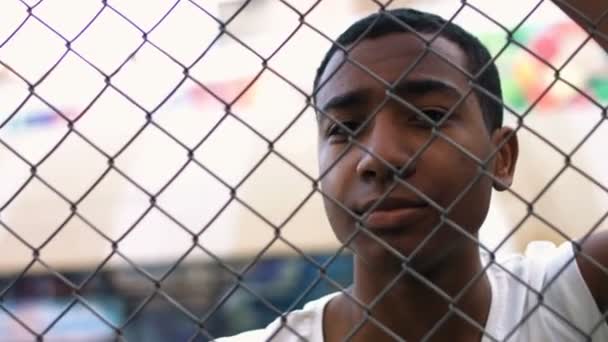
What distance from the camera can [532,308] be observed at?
1.41 metres

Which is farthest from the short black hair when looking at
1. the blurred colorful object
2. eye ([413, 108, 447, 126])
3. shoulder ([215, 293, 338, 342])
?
the blurred colorful object

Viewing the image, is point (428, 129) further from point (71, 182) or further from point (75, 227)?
point (75, 227)

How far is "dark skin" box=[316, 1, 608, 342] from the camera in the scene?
1.34 m

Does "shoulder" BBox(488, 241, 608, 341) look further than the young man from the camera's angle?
Yes

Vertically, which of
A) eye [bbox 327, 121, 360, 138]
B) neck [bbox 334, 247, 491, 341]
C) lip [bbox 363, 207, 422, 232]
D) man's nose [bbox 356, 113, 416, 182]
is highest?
man's nose [bbox 356, 113, 416, 182]

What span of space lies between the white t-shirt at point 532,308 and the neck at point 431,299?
0.04m

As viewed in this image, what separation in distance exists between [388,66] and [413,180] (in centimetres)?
21

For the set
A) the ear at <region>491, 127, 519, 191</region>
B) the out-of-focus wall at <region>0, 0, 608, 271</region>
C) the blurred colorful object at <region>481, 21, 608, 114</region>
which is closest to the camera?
the ear at <region>491, 127, 519, 191</region>

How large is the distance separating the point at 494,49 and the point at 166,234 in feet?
6.89

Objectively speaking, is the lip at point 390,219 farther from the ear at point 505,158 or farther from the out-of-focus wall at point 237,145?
the out-of-focus wall at point 237,145

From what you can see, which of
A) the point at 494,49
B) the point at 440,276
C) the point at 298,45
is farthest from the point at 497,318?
the point at 298,45

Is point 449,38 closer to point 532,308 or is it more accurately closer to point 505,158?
point 505,158

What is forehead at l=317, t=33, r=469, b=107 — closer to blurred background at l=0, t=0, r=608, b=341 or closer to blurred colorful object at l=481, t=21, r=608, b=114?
blurred background at l=0, t=0, r=608, b=341

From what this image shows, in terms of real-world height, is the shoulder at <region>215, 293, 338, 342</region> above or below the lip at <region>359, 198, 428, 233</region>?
below
